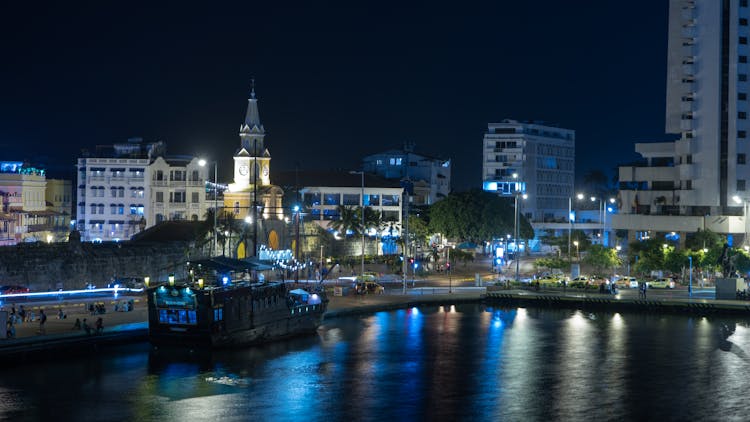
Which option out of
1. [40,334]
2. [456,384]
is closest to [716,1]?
[456,384]

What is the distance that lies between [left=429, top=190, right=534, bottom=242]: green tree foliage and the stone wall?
4917 centimetres

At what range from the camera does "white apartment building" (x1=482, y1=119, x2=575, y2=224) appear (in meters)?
173

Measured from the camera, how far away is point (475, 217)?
123750 millimetres

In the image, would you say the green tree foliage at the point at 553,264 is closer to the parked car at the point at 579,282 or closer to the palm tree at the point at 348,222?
the parked car at the point at 579,282

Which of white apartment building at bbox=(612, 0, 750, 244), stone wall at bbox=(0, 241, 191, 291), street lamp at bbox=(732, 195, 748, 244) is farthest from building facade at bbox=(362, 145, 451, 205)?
stone wall at bbox=(0, 241, 191, 291)

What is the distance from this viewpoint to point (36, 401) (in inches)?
1747

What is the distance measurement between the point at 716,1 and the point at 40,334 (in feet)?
256

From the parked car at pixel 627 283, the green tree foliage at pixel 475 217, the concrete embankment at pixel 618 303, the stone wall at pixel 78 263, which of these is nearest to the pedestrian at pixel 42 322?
the stone wall at pixel 78 263

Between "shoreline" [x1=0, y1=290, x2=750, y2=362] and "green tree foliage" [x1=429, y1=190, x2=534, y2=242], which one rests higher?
"green tree foliage" [x1=429, y1=190, x2=534, y2=242]

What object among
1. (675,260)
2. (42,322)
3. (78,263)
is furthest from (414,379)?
(675,260)

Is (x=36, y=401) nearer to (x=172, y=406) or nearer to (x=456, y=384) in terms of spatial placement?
(x=172, y=406)

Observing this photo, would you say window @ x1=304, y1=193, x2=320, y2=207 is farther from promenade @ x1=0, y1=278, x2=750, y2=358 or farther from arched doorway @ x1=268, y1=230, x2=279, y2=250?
promenade @ x1=0, y1=278, x2=750, y2=358

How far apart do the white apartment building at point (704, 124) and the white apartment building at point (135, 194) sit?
51149 millimetres

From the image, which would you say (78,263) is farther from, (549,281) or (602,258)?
(602,258)
